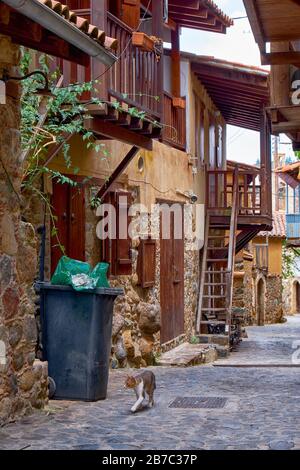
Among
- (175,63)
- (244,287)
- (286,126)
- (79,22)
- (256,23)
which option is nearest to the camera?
(79,22)

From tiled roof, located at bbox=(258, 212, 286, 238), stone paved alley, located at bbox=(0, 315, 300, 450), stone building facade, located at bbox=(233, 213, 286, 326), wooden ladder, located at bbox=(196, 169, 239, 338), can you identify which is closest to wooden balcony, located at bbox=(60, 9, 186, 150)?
stone paved alley, located at bbox=(0, 315, 300, 450)

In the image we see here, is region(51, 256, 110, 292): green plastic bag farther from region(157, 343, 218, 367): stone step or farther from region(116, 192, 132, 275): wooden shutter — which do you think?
region(157, 343, 218, 367): stone step

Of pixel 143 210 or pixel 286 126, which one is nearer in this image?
pixel 286 126

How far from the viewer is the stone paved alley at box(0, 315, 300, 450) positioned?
5.60 m

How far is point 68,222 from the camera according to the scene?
9266 mm

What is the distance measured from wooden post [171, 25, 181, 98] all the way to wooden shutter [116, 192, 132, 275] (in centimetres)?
455

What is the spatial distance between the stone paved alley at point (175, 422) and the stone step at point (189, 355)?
2.66 m

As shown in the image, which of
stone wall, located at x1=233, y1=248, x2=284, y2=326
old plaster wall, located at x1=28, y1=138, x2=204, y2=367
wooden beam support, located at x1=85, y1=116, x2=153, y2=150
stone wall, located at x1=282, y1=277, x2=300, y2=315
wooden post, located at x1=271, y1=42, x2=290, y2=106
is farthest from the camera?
stone wall, located at x1=282, y1=277, x2=300, y2=315

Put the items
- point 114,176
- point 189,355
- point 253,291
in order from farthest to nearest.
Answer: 1. point 253,291
2. point 189,355
3. point 114,176

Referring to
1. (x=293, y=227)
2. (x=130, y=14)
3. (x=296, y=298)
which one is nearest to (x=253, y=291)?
(x=293, y=227)

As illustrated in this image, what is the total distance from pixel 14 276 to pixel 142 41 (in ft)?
15.4

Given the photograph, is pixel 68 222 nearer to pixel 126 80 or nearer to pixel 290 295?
pixel 126 80

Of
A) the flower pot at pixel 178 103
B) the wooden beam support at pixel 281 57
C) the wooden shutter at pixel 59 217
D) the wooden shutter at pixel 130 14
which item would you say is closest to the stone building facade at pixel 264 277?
the flower pot at pixel 178 103

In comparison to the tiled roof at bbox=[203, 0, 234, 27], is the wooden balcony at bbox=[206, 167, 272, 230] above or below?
below
